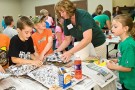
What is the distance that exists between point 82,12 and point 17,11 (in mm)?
8607

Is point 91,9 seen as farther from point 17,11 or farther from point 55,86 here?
point 55,86

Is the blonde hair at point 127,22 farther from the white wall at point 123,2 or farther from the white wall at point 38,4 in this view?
the white wall at point 123,2

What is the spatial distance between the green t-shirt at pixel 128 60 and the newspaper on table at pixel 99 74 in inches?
3.9

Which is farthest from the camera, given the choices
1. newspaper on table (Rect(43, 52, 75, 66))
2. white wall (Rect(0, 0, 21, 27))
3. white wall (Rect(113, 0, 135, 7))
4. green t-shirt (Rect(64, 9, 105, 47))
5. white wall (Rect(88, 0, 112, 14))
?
white wall (Rect(0, 0, 21, 27))

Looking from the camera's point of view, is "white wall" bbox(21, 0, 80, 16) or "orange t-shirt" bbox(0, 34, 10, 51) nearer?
"orange t-shirt" bbox(0, 34, 10, 51)

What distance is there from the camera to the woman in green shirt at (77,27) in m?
1.79

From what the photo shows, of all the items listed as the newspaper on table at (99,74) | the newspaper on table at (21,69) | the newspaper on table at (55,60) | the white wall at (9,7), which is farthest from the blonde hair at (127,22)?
the white wall at (9,7)

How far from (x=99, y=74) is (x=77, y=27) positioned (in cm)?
68

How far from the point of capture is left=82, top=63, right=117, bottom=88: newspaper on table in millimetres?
1411

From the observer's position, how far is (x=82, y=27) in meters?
1.88

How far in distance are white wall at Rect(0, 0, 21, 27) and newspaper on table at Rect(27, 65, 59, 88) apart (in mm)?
8677

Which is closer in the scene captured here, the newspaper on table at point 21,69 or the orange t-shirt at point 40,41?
the newspaper on table at point 21,69

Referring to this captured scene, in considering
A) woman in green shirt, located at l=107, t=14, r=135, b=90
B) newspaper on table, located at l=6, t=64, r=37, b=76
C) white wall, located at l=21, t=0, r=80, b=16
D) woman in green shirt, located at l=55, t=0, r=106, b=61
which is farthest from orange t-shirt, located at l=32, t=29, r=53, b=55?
white wall, located at l=21, t=0, r=80, b=16

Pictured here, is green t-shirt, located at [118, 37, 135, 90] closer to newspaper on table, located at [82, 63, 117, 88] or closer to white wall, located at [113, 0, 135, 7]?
newspaper on table, located at [82, 63, 117, 88]
